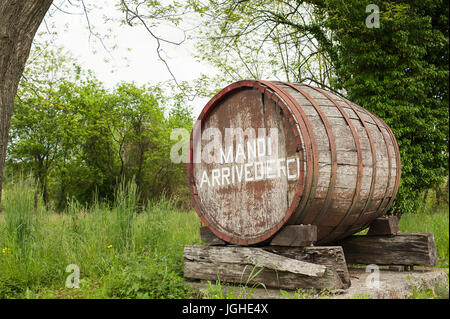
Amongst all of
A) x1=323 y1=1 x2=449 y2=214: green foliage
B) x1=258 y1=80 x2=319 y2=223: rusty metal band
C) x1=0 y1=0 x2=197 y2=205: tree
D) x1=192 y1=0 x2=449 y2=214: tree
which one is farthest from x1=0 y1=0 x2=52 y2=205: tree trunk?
x1=323 y1=1 x2=449 y2=214: green foliage

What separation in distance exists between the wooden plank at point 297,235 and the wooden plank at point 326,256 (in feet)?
0.20

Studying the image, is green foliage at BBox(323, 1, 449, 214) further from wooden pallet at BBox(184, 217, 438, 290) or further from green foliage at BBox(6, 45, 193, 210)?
green foliage at BBox(6, 45, 193, 210)

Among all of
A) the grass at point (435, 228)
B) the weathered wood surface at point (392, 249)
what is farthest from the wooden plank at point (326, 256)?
the grass at point (435, 228)

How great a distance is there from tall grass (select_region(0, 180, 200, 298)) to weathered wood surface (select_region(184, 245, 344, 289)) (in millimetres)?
247

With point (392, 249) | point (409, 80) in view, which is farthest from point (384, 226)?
point (409, 80)

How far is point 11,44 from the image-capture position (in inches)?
127

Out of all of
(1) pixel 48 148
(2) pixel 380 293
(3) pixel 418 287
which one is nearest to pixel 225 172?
(2) pixel 380 293

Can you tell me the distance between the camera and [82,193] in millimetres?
17344

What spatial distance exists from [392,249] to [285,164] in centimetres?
153

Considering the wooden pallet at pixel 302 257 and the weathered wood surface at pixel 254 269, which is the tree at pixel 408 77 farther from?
the weathered wood surface at pixel 254 269

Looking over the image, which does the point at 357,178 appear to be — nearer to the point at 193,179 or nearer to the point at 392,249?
the point at 392,249

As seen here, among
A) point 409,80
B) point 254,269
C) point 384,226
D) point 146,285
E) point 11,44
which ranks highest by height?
point 409,80
